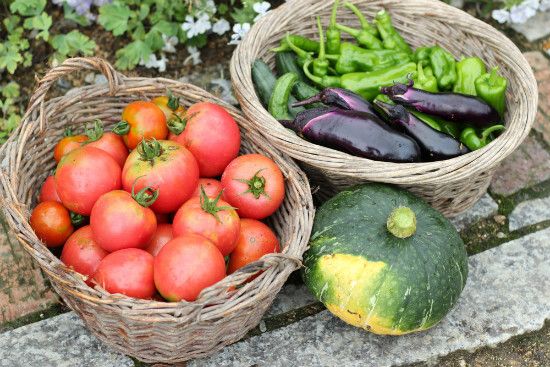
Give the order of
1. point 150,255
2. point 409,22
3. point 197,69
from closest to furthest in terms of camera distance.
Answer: point 150,255 → point 409,22 → point 197,69

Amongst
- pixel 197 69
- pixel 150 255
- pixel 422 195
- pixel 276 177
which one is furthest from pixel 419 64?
pixel 150 255

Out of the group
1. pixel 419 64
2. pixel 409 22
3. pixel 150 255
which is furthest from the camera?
pixel 409 22

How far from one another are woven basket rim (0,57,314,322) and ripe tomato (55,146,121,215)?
150mm

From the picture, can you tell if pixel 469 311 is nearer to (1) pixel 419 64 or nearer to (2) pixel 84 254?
(1) pixel 419 64

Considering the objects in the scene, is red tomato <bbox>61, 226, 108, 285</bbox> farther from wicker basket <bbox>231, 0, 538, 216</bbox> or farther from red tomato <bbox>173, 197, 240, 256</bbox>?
wicker basket <bbox>231, 0, 538, 216</bbox>

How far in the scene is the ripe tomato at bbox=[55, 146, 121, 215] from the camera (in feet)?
7.49

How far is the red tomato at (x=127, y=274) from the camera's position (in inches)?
82.9

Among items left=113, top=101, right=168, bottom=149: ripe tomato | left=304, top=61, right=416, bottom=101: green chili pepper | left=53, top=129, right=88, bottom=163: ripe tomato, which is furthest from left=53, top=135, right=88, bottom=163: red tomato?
left=304, top=61, right=416, bottom=101: green chili pepper

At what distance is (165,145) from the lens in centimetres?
234

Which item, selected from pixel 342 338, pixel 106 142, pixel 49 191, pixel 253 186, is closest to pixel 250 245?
pixel 253 186

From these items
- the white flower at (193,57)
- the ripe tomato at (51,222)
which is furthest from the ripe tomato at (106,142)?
the white flower at (193,57)

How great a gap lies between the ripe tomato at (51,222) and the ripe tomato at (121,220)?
227mm

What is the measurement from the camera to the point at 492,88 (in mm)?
2812

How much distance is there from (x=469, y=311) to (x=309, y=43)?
134 centimetres
